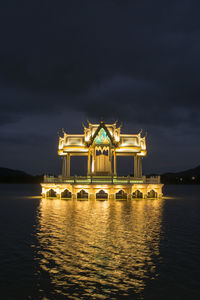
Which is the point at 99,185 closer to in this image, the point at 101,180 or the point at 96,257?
the point at 101,180

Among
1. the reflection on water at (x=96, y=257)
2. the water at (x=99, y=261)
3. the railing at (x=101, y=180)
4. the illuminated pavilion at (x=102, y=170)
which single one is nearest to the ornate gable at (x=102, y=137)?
the illuminated pavilion at (x=102, y=170)

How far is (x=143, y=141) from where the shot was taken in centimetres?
4669

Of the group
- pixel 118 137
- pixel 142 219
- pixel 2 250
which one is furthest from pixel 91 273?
pixel 118 137

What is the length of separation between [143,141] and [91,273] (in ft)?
123

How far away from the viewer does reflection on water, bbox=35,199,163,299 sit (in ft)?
30.1

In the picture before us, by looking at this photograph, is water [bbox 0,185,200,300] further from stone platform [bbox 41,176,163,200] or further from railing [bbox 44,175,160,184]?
railing [bbox 44,175,160,184]

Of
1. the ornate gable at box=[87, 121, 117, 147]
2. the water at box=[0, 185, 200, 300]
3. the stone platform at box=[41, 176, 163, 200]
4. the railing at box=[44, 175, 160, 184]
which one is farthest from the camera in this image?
the ornate gable at box=[87, 121, 117, 147]

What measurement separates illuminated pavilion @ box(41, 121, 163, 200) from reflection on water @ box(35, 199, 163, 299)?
19.0 metres

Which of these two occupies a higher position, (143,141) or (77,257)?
(143,141)

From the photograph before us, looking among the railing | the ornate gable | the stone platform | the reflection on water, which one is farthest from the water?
the ornate gable

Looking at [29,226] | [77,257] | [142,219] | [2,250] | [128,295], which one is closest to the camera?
[128,295]

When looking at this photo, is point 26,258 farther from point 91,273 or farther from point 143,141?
point 143,141

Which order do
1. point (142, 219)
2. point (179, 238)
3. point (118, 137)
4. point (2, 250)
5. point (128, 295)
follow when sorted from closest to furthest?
point (128, 295) → point (2, 250) → point (179, 238) → point (142, 219) → point (118, 137)

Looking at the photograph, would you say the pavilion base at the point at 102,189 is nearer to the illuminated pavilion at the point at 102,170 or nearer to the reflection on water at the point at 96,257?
the illuminated pavilion at the point at 102,170
